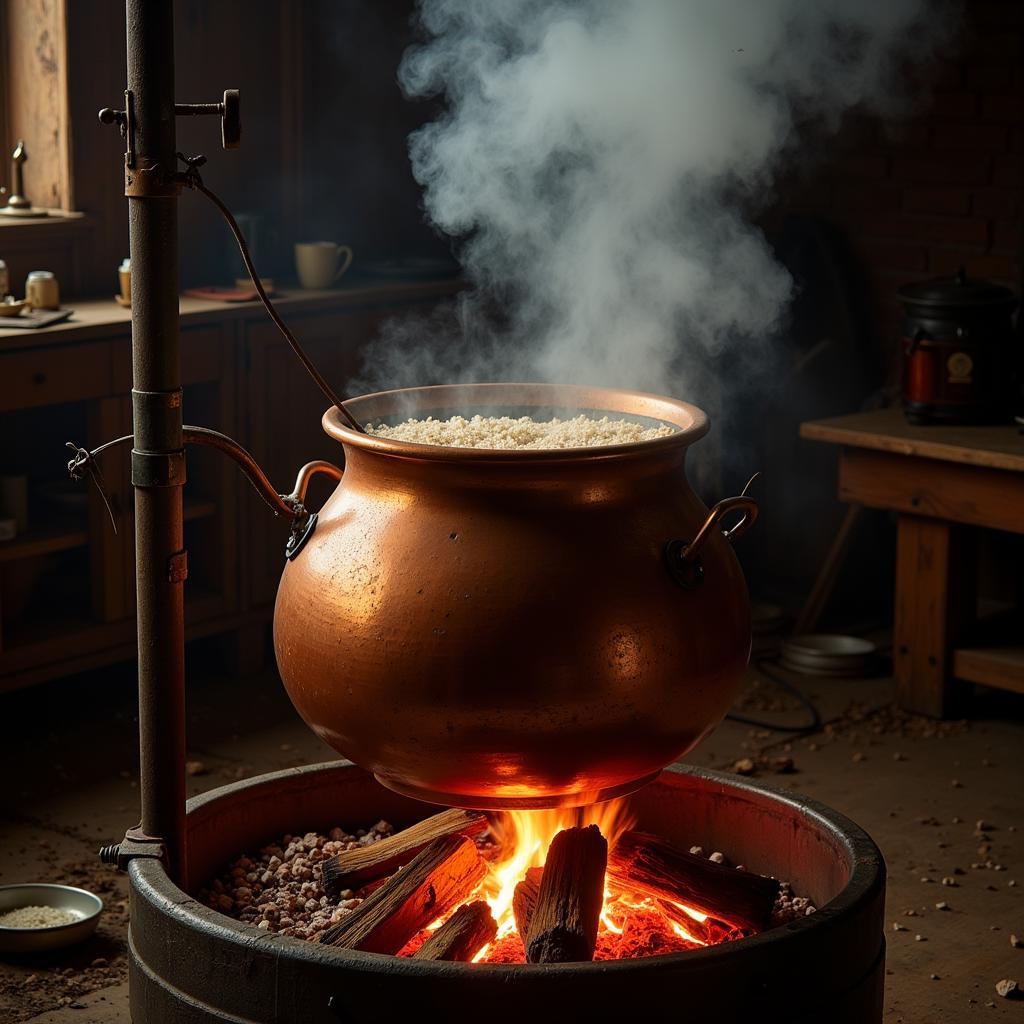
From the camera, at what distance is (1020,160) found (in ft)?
14.8

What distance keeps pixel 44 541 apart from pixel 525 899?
2.04m

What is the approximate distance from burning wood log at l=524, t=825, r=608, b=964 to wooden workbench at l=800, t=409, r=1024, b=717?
1.96 m

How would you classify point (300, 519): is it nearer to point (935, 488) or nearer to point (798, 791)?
point (798, 791)

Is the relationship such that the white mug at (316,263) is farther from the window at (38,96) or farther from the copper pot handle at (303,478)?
the copper pot handle at (303,478)

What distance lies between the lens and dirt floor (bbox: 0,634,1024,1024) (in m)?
2.68

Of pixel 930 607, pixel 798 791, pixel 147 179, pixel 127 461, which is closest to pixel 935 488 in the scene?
pixel 930 607

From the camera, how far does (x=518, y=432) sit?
6.84ft

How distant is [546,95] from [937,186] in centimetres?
208

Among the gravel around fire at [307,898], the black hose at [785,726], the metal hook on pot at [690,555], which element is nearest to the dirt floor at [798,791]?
the black hose at [785,726]

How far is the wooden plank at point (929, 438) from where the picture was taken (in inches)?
146

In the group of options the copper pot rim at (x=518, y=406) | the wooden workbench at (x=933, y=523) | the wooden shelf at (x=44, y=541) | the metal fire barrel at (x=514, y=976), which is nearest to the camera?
the metal fire barrel at (x=514, y=976)

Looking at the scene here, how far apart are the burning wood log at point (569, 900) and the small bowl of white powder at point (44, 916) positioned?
3.30 feet

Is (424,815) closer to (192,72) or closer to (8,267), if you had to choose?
(8,267)

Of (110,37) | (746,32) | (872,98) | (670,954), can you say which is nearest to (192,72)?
(110,37)
